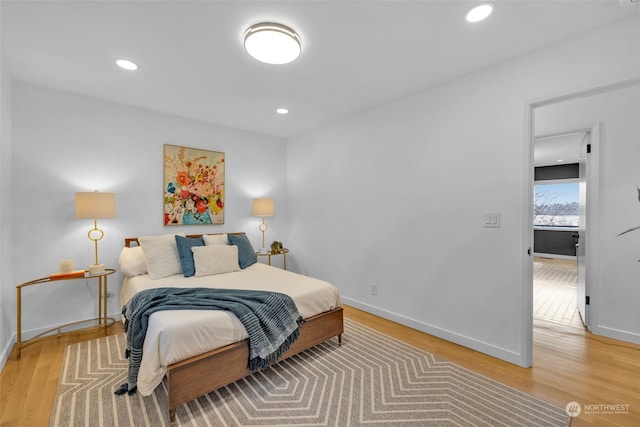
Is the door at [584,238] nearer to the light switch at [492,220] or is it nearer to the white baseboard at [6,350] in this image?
the light switch at [492,220]

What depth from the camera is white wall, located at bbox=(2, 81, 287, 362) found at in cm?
275

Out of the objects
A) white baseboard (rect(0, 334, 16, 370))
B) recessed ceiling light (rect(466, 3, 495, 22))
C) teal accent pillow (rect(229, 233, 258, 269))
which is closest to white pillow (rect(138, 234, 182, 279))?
teal accent pillow (rect(229, 233, 258, 269))

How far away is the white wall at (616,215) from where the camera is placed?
279 centimetres

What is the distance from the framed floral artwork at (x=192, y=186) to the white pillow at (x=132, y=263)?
0.66 metres

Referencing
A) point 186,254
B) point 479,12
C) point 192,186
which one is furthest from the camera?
point 192,186

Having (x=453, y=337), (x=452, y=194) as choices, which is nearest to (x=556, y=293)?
(x=453, y=337)

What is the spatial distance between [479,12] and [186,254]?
335 cm

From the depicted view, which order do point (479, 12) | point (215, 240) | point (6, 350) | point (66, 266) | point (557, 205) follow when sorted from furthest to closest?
point (557, 205) → point (215, 240) → point (66, 266) → point (6, 350) → point (479, 12)

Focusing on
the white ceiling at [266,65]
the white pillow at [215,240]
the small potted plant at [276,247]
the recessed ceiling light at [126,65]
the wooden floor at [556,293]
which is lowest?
the wooden floor at [556,293]

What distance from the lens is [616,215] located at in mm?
2922

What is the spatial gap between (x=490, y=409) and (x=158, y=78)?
3.83 m

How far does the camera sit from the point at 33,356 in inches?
96.0

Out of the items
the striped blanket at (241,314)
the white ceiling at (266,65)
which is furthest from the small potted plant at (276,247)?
the white ceiling at (266,65)

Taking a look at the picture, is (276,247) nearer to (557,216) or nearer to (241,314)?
(241,314)
